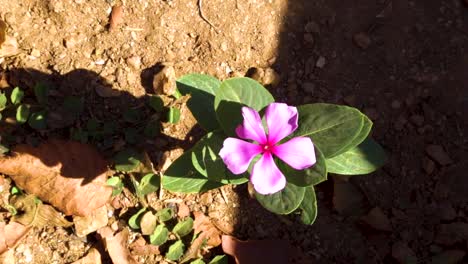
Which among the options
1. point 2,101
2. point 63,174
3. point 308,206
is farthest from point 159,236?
point 2,101

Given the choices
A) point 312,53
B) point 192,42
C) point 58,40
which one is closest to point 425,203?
point 312,53

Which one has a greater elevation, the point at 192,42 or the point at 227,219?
the point at 192,42

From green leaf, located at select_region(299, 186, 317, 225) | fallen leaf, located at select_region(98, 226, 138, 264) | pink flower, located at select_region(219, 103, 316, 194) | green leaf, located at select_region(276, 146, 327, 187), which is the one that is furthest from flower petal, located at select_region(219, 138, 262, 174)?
fallen leaf, located at select_region(98, 226, 138, 264)

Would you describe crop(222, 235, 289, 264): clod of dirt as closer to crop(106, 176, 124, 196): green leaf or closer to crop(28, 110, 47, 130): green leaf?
crop(106, 176, 124, 196): green leaf

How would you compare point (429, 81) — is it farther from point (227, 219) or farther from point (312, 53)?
point (227, 219)

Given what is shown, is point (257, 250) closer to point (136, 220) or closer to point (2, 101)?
point (136, 220)

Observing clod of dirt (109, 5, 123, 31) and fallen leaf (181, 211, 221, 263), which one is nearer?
fallen leaf (181, 211, 221, 263)
